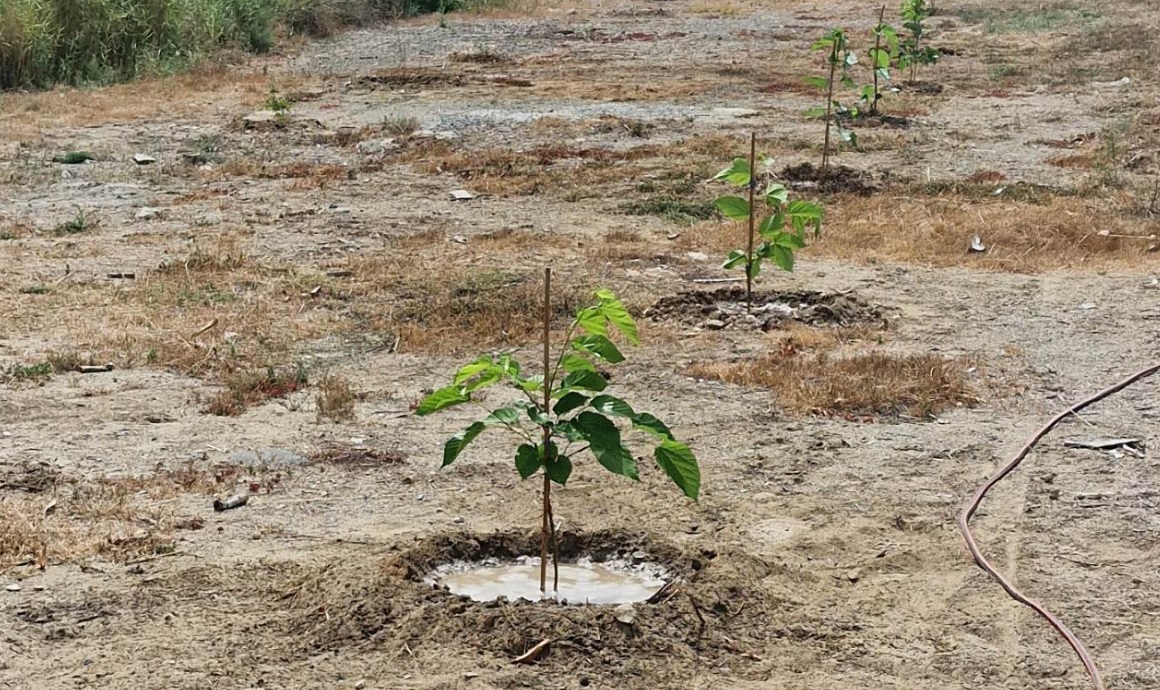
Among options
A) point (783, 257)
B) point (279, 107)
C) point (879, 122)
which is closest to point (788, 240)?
point (783, 257)

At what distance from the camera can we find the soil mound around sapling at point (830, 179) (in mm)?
10664

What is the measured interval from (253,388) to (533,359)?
1255mm

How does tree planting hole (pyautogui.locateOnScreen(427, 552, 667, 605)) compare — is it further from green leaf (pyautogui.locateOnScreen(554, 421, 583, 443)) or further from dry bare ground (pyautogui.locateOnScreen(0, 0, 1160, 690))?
green leaf (pyautogui.locateOnScreen(554, 421, 583, 443))

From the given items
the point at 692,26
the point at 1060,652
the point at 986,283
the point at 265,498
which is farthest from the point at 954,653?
the point at 692,26

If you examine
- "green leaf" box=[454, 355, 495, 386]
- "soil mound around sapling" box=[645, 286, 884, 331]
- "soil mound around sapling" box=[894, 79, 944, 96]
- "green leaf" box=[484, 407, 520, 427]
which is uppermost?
"green leaf" box=[454, 355, 495, 386]

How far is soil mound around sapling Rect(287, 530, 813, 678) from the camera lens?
153 inches

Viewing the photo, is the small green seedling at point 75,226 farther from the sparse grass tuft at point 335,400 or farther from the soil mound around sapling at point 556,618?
the soil mound around sapling at point 556,618

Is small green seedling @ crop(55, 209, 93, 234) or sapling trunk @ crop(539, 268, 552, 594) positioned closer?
sapling trunk @ crop(539, 268, 552, 594)

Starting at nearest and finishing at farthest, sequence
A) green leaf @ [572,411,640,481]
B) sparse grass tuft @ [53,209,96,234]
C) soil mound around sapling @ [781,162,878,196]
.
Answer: green leaf @ [572,411,640,481], sparse grass tuft @ [53,209,96,234], soil mound around sapling @ [781,162,878,196]

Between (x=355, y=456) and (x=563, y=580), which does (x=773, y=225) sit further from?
(x=563, y=580)

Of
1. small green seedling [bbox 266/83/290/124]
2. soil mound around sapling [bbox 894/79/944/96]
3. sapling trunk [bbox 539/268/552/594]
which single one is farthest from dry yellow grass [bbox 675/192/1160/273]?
soil mound around sapling [bbox 894/79/944/96]

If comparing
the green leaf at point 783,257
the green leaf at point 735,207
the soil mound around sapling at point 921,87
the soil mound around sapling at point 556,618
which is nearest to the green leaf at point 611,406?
the soil mound around sapling at point 556,618

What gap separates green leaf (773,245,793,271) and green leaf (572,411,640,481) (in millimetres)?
3339

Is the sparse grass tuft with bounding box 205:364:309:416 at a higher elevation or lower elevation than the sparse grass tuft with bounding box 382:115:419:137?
lower
